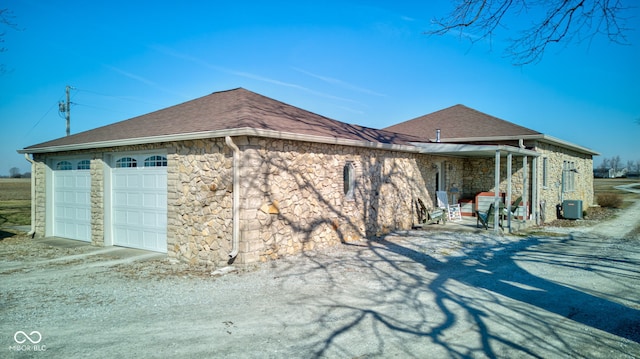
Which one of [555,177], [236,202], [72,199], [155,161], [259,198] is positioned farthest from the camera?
[555,177]

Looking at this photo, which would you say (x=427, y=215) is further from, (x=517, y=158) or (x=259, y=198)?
(x=259, y=198)

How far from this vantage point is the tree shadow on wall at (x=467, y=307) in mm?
4402

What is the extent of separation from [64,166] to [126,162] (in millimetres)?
3397

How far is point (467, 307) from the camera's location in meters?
5.59

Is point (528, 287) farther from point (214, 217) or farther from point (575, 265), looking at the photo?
point (214, 217)

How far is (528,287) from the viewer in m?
6.61

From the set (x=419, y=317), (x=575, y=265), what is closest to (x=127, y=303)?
(x=419, y=317)

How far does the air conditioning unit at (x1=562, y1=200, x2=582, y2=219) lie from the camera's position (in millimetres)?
16734

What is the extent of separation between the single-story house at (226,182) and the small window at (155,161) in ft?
0.08

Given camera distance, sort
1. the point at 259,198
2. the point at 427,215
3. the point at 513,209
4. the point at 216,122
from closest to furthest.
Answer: the point at 259,198 < the point at 216,122 < the point at 513,209 < the point at 427,215

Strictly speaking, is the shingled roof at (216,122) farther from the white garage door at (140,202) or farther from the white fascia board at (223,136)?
the white garage door at (140,202)

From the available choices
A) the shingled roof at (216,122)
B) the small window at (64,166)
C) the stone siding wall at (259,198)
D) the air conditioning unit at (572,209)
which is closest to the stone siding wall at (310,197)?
the stone siding wall at (259,198)

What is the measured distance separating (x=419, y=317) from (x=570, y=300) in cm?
246

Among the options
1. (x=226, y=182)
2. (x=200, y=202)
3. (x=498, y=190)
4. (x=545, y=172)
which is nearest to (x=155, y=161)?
(x=200, y=202)
